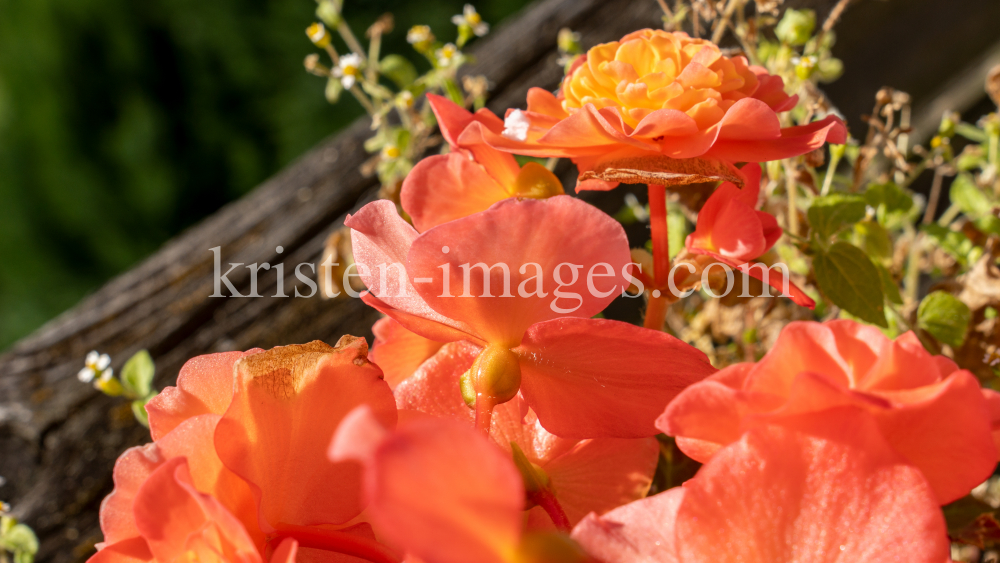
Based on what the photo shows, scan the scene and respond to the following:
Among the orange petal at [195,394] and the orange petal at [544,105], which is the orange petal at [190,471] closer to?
the orange petal at [195,394]

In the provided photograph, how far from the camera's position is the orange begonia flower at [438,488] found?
0.31 feet

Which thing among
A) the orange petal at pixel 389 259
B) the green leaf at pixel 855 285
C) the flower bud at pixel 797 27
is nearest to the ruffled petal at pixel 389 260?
the orange petal at pixel 389 259

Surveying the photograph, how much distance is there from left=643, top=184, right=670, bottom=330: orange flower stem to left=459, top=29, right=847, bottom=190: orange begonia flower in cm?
2

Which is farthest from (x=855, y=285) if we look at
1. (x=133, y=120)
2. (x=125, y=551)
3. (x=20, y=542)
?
(x=133, y=120)

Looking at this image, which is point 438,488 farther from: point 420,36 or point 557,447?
point 420,36

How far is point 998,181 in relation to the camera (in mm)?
430

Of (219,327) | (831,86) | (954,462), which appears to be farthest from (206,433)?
(831,86)

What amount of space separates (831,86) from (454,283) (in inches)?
28.7

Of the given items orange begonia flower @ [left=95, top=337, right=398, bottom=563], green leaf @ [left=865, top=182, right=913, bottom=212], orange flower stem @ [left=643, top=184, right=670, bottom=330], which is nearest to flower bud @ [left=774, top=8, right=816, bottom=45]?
green leaf @ [left=865, top=182, right=913, bottom=212]

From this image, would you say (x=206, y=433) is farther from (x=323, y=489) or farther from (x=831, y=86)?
(x=831, y=86)

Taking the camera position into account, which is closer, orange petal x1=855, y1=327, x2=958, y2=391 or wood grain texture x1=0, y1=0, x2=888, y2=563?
orange petal x1=855, y1=327, x2=958, y2=391

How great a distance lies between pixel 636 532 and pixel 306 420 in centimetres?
8

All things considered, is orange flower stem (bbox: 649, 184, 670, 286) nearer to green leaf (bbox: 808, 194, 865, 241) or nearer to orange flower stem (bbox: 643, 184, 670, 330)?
orange flower stem (bbox: 643, 184, 670, 330)

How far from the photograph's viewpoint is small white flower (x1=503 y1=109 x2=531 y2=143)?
21 centimetres
